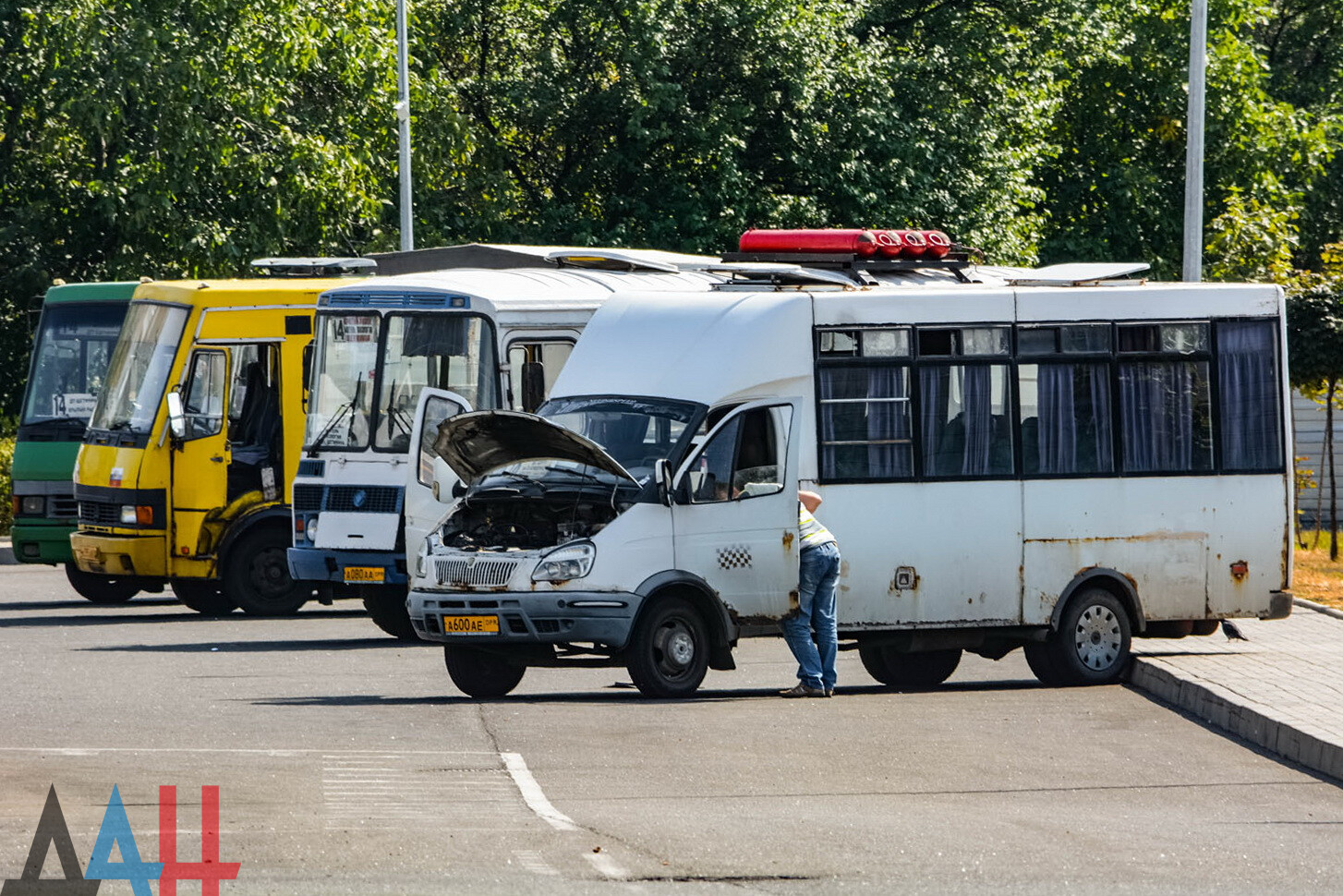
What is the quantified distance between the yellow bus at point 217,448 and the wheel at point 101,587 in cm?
177

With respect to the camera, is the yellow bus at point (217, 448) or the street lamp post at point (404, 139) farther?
the street lamp post at point (404, 139)

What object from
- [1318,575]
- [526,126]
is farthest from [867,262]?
[526,126]

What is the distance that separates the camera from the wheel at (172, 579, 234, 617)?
21094mm

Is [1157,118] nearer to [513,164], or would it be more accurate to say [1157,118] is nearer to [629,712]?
[513,164]

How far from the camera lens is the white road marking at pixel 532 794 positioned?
30.9ft

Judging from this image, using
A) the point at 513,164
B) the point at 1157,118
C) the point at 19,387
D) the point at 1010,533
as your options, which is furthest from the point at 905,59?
the point at 1010,533

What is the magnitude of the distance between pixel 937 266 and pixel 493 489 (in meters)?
4.68

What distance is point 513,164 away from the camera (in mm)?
36594

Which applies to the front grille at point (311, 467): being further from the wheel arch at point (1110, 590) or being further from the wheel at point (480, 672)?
the wheel arch at point (1110, 590)

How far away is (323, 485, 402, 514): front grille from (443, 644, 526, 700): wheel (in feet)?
10.9

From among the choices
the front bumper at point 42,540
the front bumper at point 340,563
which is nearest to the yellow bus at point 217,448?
the front bumper at point 42,540

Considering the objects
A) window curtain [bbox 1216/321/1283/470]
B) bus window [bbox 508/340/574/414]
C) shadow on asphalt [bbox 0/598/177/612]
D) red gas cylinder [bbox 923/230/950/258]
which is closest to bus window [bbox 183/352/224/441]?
shadow on asphalt [bbox 0/598/177/612]

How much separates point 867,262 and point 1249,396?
116 inches

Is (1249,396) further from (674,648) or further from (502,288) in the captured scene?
(502,288)
